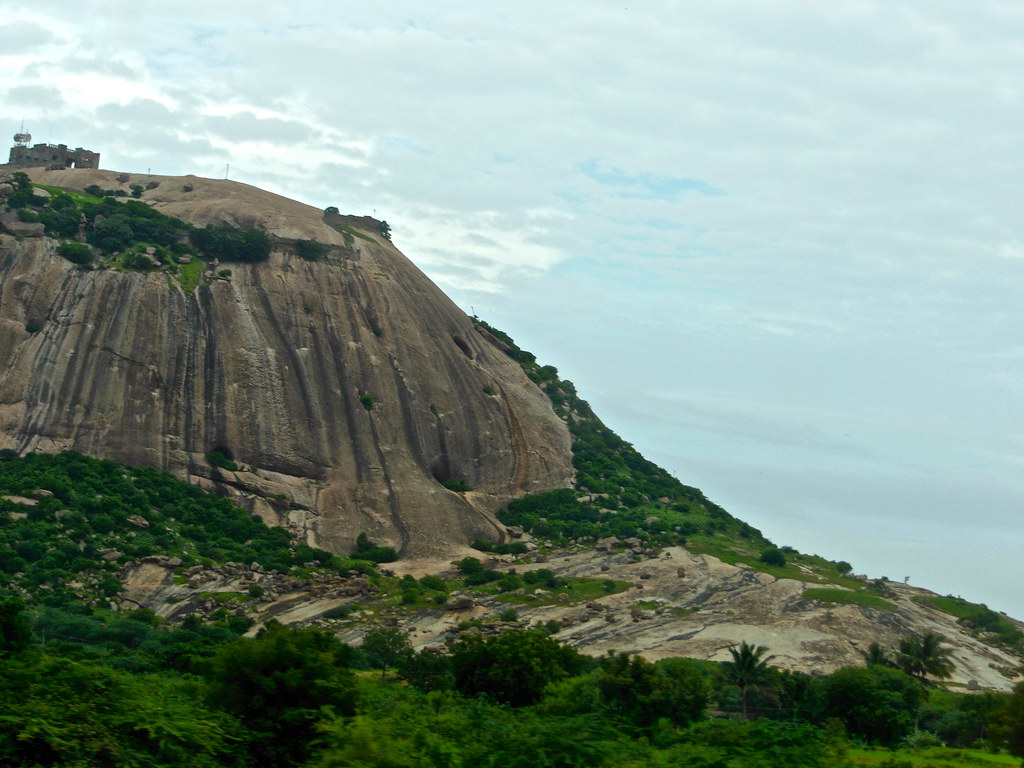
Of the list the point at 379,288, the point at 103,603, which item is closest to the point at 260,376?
the point at 379,288

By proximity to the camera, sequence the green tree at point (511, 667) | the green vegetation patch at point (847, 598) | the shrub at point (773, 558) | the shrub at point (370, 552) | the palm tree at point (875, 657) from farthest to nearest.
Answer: the shrub at point (773, 558), the shrub at point (370, 552), the green vegetation patch at point (847, 598), the palm tree at point (875, 657), the green tree at point (511, 667)

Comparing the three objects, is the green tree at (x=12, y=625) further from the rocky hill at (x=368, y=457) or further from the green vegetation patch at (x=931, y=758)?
the green vegetation patch at (x=931, y=758)

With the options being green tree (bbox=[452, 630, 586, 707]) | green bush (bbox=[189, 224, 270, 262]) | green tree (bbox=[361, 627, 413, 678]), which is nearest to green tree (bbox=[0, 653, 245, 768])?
green tree (bbox=[452, 630, 586, 707])

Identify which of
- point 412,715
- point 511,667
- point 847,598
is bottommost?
point 412,715

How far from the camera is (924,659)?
189 ft

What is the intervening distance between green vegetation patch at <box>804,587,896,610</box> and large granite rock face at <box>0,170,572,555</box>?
19053 mm

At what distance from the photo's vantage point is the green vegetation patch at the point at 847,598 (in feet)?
220

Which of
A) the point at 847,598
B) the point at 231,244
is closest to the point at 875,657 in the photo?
the point at 847,598

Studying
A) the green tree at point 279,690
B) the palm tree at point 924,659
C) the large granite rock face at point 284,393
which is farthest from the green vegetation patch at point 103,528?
the green tree at point 279,690

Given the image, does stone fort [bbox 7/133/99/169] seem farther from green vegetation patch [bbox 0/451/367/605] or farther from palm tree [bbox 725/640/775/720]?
palm tree [bbox 725/640/775/720]

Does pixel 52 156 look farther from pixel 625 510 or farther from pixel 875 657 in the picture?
pixel 875 657

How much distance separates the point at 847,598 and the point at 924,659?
10396 millimetres

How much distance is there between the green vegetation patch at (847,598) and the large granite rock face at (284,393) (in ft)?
62.5

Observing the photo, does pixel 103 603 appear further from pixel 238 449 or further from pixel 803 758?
pixel 803 758
